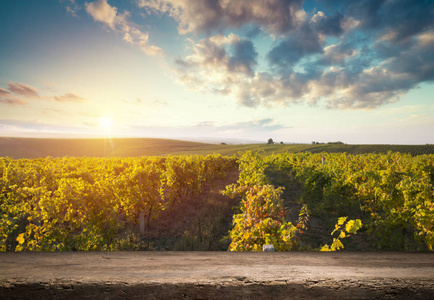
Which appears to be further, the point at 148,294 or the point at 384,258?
the point at 384,258

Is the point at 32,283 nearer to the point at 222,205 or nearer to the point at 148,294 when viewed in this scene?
the point at 148,294

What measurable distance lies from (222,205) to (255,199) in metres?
6.38

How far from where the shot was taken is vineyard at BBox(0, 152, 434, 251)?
13.4 ft

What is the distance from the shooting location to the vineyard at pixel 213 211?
409 centimetres

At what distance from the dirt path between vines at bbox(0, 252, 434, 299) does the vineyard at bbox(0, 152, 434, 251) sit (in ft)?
4.51

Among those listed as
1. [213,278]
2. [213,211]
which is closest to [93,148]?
[213,211]

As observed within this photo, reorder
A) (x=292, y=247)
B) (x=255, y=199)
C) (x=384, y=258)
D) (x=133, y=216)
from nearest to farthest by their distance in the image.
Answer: (x=384, y=258)
(x=292, y=247)
(x=255, y=199)
(x=133, y=216)

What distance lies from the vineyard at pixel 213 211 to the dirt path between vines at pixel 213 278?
137 centimetres

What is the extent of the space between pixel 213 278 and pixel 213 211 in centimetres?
908

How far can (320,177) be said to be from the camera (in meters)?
10.9

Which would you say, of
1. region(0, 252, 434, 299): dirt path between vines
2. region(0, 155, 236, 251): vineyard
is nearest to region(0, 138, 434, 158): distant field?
region(0, 155, 236, 251): vineyard

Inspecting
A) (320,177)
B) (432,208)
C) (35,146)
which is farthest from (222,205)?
(35,146)

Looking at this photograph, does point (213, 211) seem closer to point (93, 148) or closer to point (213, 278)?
point (213, 278)

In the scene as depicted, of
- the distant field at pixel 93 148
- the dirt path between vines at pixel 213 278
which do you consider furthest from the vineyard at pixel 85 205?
the distant field at pixel 93 148
